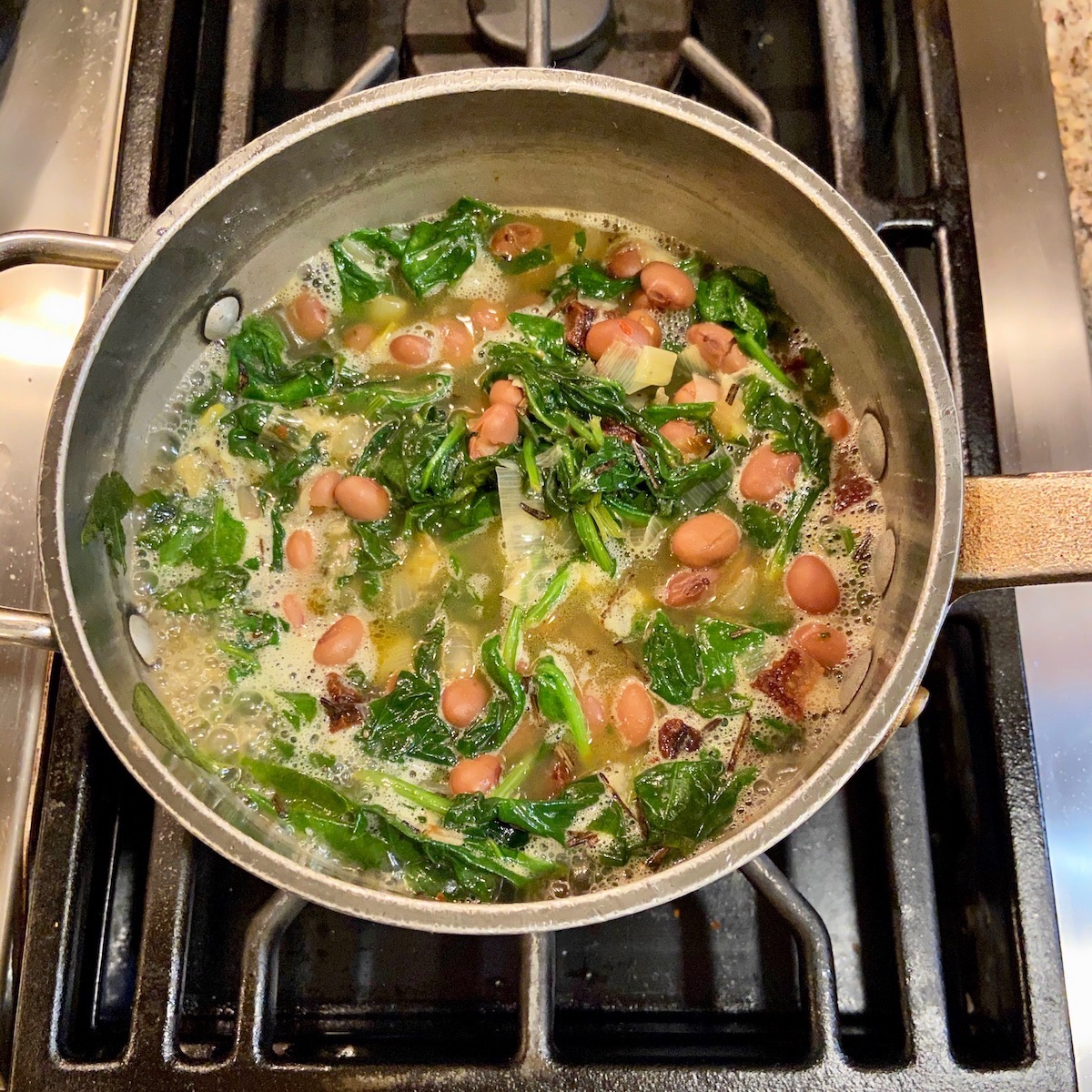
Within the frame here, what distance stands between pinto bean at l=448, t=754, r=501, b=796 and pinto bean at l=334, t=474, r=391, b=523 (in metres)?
0.50

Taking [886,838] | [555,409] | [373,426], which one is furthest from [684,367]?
[886,838]

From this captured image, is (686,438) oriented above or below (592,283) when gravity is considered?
below

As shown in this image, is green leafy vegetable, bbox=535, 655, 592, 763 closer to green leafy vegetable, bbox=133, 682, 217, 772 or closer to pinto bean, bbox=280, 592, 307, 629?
pinto bean, bbox=280, 592, 307, 629

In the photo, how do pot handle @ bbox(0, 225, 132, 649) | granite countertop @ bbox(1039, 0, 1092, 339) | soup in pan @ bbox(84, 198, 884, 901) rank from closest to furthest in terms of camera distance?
pot handle @ bbox(0, 225, 132, 649)
soup in pan @ bbox(84, 198, 884, 901)
granite countertop @ bbox(1039, 0, 1092, 339)

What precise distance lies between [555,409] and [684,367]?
0.28m

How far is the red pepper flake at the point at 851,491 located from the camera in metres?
1.68

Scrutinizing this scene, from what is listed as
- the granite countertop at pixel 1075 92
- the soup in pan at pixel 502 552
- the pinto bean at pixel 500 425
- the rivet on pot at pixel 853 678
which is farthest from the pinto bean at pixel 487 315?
the granite countertop at pixel 1075 92

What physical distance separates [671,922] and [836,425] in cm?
103

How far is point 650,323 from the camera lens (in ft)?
5.83

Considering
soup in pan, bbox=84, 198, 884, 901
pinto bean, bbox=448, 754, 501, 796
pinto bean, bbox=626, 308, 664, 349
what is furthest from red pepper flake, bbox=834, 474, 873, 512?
pinto bean, bbox=448, 754, 501, 796

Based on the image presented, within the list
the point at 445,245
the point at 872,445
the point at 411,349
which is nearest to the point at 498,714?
the point at 411,349

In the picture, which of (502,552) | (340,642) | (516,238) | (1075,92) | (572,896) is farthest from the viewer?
(1075,92)

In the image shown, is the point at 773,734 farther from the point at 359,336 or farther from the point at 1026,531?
the point at 359,336

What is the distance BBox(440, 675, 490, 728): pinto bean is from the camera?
164cm
